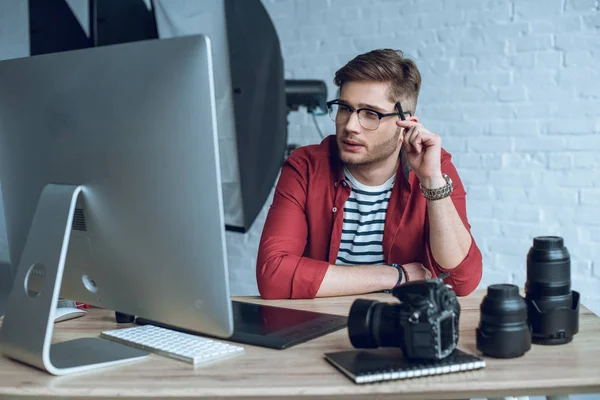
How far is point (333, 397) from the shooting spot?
860 mm

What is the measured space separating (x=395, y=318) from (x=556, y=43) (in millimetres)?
2153

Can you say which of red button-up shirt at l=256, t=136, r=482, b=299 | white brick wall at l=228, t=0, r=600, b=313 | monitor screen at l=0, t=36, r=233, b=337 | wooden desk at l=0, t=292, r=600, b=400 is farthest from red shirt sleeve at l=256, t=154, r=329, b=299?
white brick wall at l=228, t=0, r=600, b=313

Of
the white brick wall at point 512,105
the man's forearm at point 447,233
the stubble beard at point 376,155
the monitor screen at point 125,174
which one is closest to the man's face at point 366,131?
the stubble beard at point 376,155

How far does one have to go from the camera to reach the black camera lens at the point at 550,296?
3.32 feet

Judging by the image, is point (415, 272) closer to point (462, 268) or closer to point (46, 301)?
point (462, 268)

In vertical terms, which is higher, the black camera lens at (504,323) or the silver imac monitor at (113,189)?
the silver imac monitor at (113,189)

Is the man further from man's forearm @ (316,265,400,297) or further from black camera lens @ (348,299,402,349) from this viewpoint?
black camera lens @ (348,299,402,349)

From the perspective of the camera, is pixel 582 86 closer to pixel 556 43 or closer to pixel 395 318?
pixel 556 43

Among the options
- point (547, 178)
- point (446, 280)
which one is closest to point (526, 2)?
point (547, 178)

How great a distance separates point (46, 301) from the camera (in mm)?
968

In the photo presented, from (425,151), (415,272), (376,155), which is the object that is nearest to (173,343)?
(415,272)

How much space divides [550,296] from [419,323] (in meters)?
0.24

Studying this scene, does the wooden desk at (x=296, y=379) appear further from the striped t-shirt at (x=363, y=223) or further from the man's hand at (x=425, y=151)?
the striped t-shirt at (x=363, y=223)

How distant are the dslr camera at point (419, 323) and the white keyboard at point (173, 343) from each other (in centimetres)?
22
